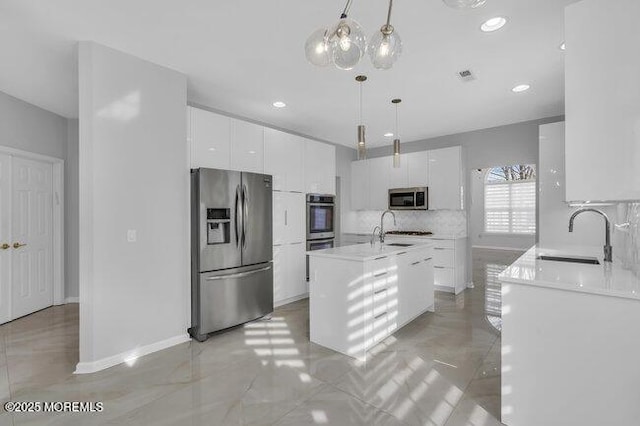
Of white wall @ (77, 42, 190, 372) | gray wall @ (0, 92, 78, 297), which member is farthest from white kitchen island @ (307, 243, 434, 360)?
gray wall @ (0, 92, 78, 297)

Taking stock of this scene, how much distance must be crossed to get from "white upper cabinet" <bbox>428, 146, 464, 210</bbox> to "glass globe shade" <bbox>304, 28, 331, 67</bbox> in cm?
420

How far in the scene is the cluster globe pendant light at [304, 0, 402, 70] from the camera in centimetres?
129

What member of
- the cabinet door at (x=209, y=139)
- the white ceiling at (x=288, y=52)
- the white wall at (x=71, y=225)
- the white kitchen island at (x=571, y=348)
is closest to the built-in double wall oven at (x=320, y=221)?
the white ceiling at (x=288, y=52)

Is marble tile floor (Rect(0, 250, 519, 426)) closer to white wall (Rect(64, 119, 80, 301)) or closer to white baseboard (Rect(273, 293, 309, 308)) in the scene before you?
white baseboard (Rect(273, 293, 309, 308))

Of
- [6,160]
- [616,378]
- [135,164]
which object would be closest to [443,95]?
[616,378]

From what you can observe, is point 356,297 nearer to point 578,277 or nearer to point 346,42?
point 578,277

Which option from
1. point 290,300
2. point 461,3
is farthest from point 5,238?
point 461,3

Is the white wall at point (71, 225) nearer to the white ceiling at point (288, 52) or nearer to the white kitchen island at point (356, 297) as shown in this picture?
the white ceiling at point (288, 52)

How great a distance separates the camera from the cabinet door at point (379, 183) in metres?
5.93

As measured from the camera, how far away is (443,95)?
12.0 feet

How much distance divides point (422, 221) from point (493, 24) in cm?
393

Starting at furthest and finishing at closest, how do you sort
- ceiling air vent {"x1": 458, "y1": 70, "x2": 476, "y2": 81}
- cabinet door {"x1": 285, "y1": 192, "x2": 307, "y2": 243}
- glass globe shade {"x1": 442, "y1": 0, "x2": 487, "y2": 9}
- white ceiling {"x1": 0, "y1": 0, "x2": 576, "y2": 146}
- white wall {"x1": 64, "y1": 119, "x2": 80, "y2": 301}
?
white wall {"x1": 64, "y1": 119, "x2": 80, "y2": 301}, cabinet door {"x1": 285, "y1": 192, "x2": 307, "y2": 243}, ceiling air vent {"x1": 458, "y1": 70, "x2": 476, "y2": 81}, white ceiling {"x1": 0, "y1": 0, "x2": 576, "y2": 146}, glass globe shade {"x1": 442, "y1": 0, "x2": 487, "y2": 9}

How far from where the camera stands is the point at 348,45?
129 cm

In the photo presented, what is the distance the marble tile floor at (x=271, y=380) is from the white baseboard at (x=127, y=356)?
0.22 feet
